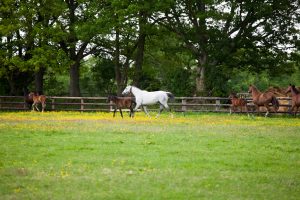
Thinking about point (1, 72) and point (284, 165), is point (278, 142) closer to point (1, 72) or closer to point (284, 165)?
point (284, 165)

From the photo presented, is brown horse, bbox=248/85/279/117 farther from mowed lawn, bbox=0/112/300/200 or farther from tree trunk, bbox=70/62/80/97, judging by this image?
tree trunk, bbox=70/62/80/97

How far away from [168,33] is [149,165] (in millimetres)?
33813

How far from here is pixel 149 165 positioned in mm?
12781

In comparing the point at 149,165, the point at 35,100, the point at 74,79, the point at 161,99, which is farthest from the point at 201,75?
the point at 149,165

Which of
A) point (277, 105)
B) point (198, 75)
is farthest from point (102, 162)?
point (198, 75)

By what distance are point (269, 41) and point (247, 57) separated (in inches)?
75.5

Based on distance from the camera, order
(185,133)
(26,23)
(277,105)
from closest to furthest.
A: (185,133)
(277,105)
(26,23)

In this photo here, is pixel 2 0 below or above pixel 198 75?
above

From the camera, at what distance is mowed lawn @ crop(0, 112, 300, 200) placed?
9.95m

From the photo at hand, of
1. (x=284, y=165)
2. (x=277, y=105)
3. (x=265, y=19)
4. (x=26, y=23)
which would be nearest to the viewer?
(x=284, y=165)

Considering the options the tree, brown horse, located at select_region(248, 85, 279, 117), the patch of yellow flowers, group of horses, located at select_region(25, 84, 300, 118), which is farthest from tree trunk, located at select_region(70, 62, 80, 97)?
brown horse, located at select_region(248, 85, 279, 117)

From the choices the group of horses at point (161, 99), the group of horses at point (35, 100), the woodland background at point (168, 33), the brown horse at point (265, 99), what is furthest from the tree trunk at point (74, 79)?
the brown horse at point (265, 99)

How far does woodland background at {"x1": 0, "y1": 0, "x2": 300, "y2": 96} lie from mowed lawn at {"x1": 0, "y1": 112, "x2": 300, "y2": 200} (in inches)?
825

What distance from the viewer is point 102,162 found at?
13219mm
